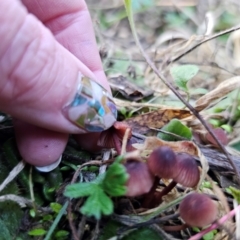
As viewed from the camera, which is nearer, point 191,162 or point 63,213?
point 191,162

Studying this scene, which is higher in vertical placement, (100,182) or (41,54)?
(41,54)

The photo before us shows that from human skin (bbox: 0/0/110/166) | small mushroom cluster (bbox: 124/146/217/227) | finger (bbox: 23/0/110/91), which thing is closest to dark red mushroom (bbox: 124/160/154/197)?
small mushroom cluster (bbox: 124/146/217/227)

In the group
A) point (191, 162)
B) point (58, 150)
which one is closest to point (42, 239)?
point (58, 150)

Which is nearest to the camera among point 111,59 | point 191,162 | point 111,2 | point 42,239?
point 191,162

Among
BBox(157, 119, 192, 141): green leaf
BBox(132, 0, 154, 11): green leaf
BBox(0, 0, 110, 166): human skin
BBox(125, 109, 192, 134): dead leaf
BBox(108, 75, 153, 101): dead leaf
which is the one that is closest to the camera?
BBox(0, 0, 110, 166): human skin

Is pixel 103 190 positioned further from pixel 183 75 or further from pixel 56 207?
pixel 183 75

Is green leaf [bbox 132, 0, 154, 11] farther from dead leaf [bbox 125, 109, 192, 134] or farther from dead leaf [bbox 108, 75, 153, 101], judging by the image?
dead leaf [bbox 125, 109, 192, 134]

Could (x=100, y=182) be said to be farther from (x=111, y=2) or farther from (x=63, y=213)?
(x=111, y=2)
